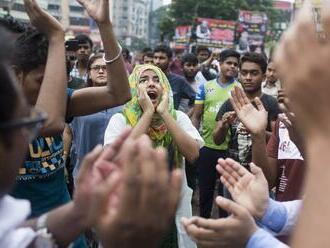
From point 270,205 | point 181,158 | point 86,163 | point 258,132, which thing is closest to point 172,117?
point 181,158

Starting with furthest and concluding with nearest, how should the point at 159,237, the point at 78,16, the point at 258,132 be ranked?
the point at 78,16, the point at 258,132, the point at 159,237

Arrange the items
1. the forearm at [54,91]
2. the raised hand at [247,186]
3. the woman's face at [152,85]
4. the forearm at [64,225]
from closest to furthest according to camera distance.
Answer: the forearm at [64,225] → the raised hand at [247,186] → the forearm at [54,91] → the woman's face at [152,85]


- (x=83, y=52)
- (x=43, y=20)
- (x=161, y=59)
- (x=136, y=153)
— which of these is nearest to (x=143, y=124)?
(x=43, y=20)

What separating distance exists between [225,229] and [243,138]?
2.74 m

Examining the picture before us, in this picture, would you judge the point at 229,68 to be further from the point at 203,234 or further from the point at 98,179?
the point at 98,179

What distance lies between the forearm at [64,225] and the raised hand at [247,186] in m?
0.61

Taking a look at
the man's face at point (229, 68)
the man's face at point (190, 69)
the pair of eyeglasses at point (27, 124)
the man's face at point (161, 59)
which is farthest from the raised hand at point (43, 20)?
the man's face at point (190, 69)

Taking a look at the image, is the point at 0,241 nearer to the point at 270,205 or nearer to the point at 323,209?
the point at 323,209

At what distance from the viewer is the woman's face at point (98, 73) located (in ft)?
14.7

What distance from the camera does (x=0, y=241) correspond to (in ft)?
3.46

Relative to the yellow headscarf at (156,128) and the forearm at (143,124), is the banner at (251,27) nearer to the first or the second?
the yellow headscarf at (156,128)

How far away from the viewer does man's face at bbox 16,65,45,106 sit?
6.72 feet

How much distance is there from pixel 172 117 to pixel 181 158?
0.26m

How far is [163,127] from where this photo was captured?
3391 mm
